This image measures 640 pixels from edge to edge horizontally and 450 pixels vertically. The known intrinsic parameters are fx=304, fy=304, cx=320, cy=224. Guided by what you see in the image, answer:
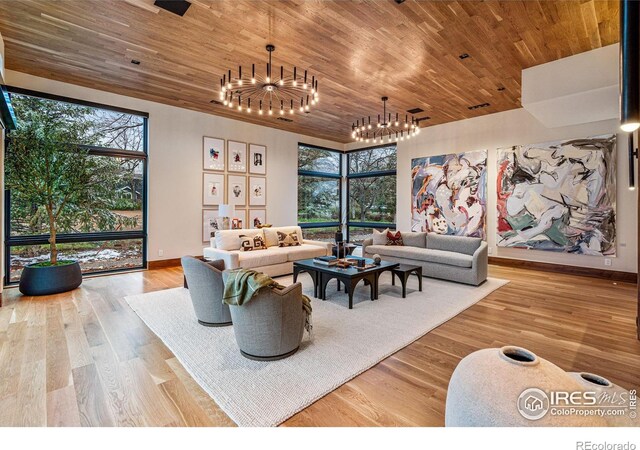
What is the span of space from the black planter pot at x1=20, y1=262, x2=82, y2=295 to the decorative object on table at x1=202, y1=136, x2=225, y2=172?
11.1ft

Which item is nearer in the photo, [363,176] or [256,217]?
[256,217]

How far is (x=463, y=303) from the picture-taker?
4234 millimetres

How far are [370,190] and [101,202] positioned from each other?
273 inches

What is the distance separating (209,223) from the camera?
718 cm

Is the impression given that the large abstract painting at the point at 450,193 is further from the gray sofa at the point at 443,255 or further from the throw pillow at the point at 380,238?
the throw pillow at the point at 380,238

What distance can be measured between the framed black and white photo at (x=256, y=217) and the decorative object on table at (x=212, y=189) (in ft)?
2.92

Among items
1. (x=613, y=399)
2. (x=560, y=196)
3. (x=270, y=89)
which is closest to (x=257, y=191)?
(x=270, y=89)

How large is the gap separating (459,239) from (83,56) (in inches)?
272

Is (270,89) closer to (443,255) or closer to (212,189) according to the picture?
(212,189)

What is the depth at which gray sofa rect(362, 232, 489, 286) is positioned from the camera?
17.1 ft

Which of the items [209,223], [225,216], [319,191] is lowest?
[209,223]

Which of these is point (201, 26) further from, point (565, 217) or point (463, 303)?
point (565, 217)

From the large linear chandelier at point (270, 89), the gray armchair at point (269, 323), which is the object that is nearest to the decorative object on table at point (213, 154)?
the large linear chandelier at point (270, 89)

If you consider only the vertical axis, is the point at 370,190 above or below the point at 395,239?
above
